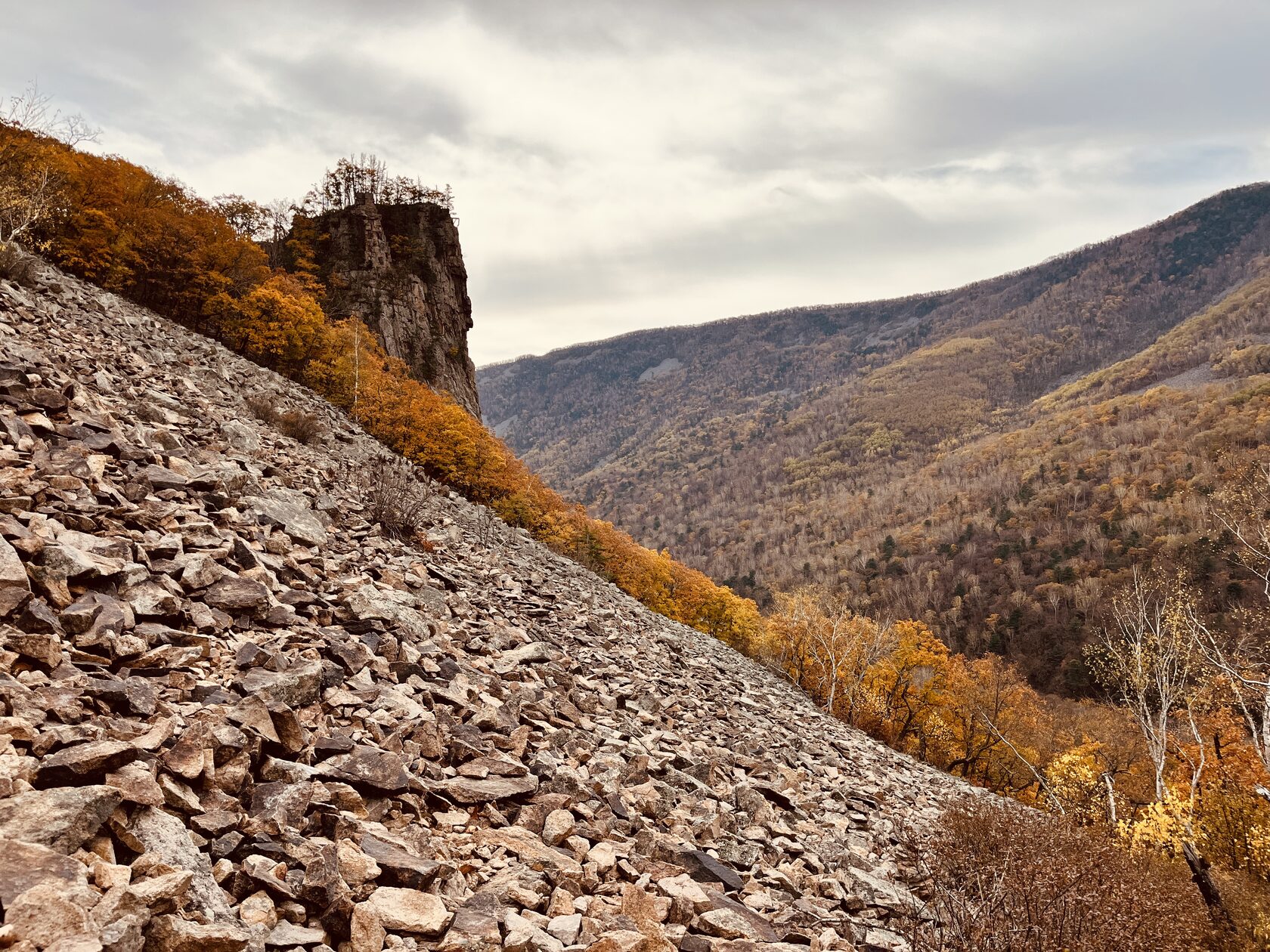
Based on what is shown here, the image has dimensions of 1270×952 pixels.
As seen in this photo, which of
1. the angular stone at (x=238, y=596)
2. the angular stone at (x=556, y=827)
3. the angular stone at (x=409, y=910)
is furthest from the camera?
the angular stone at (x=238, y=596)

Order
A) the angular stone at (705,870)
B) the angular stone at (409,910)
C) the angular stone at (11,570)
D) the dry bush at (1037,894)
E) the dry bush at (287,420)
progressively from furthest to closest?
1. the dry bush at (287,420)
2. the dry bush at (1037,894)
3. the angular stone at (705,870)
4. the angular stone at (11,570)
5. the angular stone at (409,910)

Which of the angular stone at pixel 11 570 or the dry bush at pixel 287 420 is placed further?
the dry bush at pixel 287 420

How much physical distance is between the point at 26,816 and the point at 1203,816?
25798 millimetres

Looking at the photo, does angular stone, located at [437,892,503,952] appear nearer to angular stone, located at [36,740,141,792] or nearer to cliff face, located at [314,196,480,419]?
angular stone, located at [36,740,141,792]

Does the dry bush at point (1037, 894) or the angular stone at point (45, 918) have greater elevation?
the angular stone at point (45, 918)

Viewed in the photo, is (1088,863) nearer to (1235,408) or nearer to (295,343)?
(295,343)

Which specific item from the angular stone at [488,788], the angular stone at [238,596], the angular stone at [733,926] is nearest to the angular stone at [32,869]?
the angular stone at [488,788]

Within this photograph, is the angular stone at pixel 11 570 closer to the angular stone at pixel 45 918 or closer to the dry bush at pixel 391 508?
the angular stone at pixel 45 918

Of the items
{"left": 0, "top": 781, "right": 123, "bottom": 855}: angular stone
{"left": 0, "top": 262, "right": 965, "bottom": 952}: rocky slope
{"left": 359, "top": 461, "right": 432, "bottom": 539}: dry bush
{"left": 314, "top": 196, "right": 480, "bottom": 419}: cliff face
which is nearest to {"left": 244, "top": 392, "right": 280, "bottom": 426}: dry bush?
{"left": 359, "top": 461, "right": 432, "bottom": 539}: dry bush

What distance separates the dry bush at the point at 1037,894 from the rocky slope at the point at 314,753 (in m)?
0.68

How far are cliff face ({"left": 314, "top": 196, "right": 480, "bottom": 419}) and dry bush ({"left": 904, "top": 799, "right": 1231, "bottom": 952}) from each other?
54346 mm

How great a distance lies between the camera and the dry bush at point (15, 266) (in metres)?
Result: 15.5

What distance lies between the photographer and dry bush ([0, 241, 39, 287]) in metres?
15.5

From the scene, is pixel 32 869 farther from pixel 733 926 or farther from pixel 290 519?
pixel 290 519
